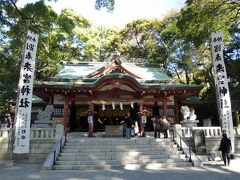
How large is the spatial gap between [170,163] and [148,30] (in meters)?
23.3

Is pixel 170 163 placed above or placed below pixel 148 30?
below

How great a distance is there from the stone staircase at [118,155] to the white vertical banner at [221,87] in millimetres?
2517

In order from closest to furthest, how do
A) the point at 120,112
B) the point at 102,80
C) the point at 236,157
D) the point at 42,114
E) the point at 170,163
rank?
the point at 170,163, the point at 236,157, the point at 42,114, the point at 102,80, the point at 120,112

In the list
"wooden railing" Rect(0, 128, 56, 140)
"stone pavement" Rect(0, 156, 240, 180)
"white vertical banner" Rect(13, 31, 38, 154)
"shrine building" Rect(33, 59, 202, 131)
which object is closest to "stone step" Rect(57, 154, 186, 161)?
"stone pavement" Rect(0, 156, 240, 180)

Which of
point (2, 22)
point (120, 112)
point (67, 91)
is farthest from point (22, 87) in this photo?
point (120, 112)

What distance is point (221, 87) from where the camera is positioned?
12.5 metres

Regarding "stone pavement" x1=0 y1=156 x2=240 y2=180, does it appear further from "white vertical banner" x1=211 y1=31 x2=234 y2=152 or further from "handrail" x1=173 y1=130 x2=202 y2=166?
"white vertical banner" x1=211 y1=31 x2=234 y2=152

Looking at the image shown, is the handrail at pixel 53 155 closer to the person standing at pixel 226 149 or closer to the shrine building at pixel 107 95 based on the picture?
the shrine building at pixel 107 95

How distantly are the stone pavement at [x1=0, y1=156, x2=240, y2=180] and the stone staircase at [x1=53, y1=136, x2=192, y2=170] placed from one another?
2.31 feet

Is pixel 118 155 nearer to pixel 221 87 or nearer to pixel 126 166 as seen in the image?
pixel 126 166

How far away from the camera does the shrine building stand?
16.1 metres

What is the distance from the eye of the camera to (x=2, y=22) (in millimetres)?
11711

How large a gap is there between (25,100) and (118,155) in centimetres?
490

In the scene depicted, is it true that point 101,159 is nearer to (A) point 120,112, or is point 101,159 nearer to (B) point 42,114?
(B) point 42,114
